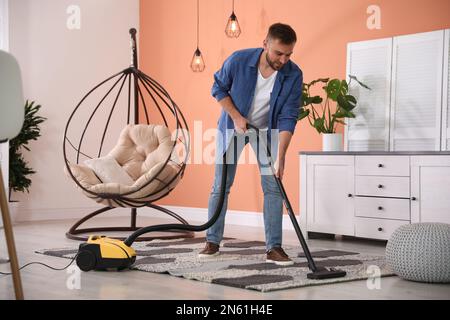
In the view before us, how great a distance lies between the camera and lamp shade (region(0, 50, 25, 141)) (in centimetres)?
251

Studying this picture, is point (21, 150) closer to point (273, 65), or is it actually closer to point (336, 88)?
point (336, 88)

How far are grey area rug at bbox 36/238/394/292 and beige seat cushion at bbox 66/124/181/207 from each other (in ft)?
1.25

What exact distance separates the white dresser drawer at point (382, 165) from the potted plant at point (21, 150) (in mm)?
2883

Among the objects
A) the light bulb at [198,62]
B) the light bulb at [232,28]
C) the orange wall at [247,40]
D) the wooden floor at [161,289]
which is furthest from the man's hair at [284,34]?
the light bulb at [198,62]

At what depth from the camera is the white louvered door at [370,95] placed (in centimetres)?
496

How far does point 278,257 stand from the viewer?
360cm

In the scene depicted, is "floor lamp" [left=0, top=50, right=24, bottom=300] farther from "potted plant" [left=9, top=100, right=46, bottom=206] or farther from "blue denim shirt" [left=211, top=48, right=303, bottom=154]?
"potted plant" [left=9, top=100, right=46, bottom=206]

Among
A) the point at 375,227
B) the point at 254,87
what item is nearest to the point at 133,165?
the point at 375,227

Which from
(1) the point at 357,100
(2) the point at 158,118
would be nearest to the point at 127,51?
(2) the point at 158,118

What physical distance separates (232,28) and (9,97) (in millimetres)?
3807

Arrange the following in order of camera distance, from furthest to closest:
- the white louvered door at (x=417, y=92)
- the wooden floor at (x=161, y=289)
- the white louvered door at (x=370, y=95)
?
the white louvered door at (x=370, y=95), the white louvered door at (x=417, y=92), the wooden floor at (x=161, y=289)

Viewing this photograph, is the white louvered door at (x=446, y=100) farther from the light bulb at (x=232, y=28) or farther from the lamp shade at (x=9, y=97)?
the lamp shade at (x=9, y=97)

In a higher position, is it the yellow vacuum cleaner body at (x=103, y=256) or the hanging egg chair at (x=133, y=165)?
the hanging egg chair at (x=133, y=165)
